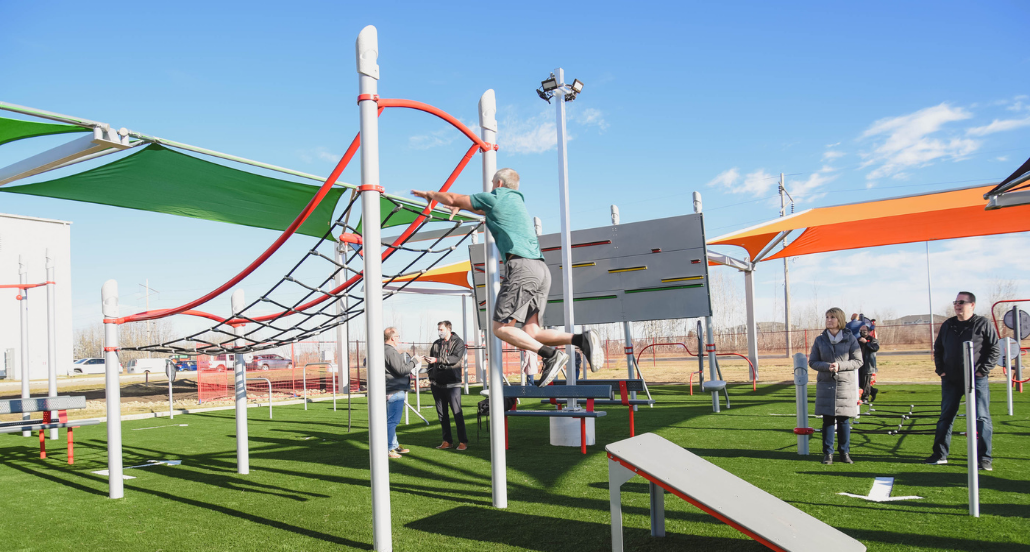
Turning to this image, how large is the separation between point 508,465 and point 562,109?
500cm

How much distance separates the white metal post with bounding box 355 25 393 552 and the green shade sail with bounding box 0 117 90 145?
2210mm

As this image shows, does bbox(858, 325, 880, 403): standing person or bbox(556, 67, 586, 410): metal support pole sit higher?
bbox(556, 67, 586, 410): metal support pole

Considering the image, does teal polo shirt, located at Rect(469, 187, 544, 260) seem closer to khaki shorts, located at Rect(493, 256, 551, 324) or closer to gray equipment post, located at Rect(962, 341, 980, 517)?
khaki shorts, located at Rect(493, 256, 551, 324)

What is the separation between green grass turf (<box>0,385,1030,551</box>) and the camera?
14.0 feet

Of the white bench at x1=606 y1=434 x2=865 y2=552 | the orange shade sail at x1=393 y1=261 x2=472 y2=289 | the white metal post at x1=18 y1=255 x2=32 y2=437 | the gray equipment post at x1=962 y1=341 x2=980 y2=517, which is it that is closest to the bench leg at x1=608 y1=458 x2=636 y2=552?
the white bench at x1=606 y1=434 x2=865 y2=552

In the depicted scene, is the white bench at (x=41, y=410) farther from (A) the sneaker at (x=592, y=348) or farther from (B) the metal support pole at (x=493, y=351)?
(A) the sneaker at (x=592, y=348)

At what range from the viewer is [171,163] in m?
5.36

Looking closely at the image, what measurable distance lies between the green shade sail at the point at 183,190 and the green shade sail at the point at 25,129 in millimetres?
480

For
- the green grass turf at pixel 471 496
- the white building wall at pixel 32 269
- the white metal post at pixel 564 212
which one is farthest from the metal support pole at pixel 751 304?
the white building wall at pixel 32 269

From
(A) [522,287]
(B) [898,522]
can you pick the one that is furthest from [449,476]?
(B) [898,522]

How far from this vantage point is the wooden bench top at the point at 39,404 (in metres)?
8.08

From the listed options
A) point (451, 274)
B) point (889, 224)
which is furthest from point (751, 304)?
point (451, 274)

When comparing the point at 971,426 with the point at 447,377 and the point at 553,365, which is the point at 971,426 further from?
the point at 447,377

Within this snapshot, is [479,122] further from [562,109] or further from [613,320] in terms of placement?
[613,320]
